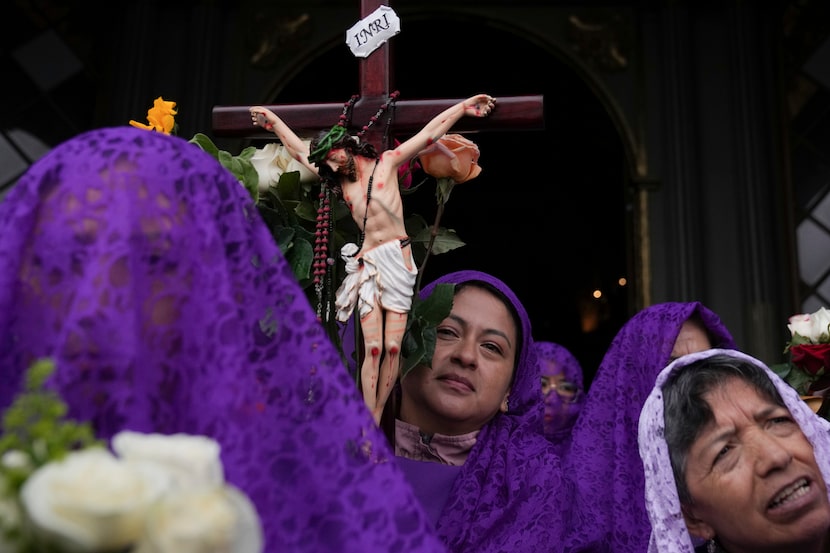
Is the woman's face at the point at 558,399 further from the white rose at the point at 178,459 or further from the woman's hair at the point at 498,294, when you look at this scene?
the white rose at the point at 178,459

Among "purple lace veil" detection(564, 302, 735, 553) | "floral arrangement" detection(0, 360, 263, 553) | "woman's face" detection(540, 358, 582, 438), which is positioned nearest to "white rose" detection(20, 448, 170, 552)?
"floral arrangement" detection(0, 360, 263, 553)

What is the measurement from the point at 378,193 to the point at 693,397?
0.68 metres

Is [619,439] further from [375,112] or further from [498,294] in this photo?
[375,112]

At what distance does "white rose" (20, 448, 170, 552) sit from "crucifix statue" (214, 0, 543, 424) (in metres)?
0.90

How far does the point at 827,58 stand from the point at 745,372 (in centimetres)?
352

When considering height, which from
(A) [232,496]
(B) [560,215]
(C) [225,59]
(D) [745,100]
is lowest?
(B) [560,215]

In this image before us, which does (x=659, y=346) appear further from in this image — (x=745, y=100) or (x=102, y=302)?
(x=745, y=100)

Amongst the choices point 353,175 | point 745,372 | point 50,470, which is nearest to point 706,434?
point 745,372

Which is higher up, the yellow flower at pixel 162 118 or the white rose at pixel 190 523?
the yellow flower at pixel 162 118

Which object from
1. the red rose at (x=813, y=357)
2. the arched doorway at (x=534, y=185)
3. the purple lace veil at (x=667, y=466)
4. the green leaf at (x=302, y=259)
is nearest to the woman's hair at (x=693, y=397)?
the purple lace veil at (x=667, y=466)

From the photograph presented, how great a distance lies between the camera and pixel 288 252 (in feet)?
5.10

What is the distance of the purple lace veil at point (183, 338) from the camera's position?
86cm

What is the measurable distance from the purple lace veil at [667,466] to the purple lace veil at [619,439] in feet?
2.27

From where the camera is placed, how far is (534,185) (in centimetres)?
808
